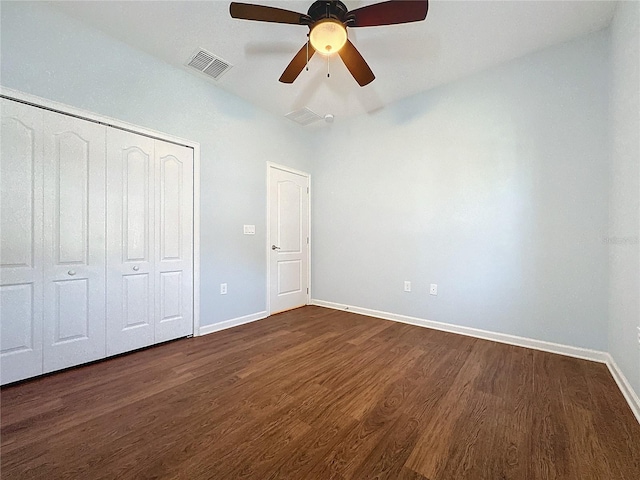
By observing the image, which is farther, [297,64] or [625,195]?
[297,64]

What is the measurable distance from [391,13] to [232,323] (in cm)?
327

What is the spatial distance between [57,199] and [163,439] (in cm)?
197

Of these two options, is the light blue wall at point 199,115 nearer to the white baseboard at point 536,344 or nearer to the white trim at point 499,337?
the white trim at point 499,337

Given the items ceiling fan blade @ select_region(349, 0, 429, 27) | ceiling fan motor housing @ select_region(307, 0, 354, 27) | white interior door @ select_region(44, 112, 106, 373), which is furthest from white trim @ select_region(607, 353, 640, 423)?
white interior door @ select_region(44, 112, 106, 373)

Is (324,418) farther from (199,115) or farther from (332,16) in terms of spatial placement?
(199,115)

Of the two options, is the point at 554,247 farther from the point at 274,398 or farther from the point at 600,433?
the point at 274,398

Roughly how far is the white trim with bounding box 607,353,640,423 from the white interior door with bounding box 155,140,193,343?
3.49 meters

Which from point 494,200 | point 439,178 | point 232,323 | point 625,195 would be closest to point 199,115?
point 232,323

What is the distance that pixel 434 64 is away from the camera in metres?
2.66

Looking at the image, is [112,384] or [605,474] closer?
[605,474]

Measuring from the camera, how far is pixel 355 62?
207 cm

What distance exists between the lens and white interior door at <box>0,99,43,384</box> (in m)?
1.85

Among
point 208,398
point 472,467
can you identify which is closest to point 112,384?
point 208,398

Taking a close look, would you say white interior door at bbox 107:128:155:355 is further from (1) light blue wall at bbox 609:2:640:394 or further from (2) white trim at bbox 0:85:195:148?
(1) light blue wall at bbox 609:2:640:394
